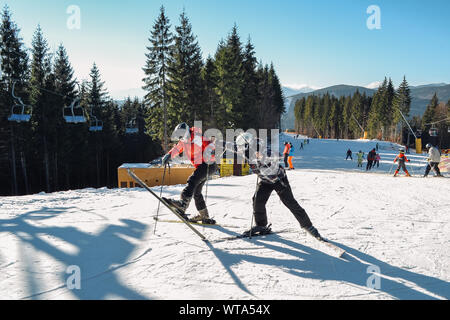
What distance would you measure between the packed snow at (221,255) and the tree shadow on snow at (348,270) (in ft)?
0.04

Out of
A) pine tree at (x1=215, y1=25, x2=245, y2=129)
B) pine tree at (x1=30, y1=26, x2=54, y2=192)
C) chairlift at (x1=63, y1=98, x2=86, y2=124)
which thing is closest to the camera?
chairlift at (x1=63, y1=98, x2=86, y2=124)

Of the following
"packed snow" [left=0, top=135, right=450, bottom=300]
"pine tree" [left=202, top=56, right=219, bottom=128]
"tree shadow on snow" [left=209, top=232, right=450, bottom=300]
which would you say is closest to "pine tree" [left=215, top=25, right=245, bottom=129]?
"pine tree" [left=202, top=56, right=219, bottom=128]

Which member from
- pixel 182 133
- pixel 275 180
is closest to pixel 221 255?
pixel 275 180

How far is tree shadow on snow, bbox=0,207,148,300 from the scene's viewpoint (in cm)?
326

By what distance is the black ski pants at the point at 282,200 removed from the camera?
15.0ft

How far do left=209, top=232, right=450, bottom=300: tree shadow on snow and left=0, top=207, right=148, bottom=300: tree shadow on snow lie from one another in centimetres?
143

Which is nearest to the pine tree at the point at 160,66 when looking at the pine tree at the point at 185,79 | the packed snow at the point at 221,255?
the pine tree at the point at 185,79

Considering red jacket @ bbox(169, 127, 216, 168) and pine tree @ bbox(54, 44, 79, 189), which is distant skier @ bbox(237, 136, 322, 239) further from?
pine tree @ bbox(54, 44, 79, 189)

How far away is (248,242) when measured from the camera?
4777 millimetres

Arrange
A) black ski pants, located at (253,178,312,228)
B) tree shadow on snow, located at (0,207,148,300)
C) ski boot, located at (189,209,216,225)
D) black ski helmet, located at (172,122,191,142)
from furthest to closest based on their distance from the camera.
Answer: ski boot, located at (189,209,216,225), black ski helmet, located at (172,122,191,142), black ski pants, located at (253,178,312,228), tree shadow on snow, located at (0,207,148,300)

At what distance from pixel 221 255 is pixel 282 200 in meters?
1.34

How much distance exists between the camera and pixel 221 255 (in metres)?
4.22

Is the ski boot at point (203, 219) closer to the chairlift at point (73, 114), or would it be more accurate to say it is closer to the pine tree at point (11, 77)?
the chairlift at point (73, 114)

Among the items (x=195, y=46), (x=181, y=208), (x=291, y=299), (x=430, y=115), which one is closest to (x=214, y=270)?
(x=291, y=299)
